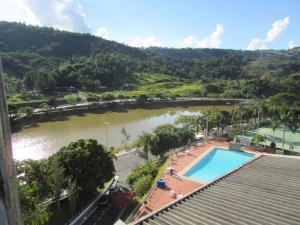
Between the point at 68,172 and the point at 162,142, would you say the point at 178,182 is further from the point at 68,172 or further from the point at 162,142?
the point at 162,142

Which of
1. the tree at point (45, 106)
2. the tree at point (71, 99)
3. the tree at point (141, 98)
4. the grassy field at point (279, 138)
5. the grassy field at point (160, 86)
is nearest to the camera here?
the grassy field at point (279, 138)

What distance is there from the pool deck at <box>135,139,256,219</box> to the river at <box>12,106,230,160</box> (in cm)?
988

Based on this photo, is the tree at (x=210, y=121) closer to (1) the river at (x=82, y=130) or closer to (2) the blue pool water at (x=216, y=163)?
(2) the blue pool water at (x=216, y=163)

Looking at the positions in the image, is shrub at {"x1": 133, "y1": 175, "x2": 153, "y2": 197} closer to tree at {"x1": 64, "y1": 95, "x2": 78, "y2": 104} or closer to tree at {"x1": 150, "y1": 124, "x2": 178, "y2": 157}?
tree at {"x1": 150, "y1": 124, "x2": 178, "y2": 157}

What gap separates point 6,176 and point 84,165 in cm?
1435

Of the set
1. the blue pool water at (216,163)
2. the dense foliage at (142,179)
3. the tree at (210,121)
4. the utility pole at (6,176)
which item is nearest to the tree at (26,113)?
the tree at (210,121)

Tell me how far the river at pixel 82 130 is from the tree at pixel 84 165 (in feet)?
39.0

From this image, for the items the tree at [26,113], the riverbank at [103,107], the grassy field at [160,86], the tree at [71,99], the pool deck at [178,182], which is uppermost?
the grassy field at [160,86]

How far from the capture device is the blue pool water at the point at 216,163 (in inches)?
808

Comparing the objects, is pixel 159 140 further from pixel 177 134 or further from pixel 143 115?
pixel 143 115

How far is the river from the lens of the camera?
33625 millimetres

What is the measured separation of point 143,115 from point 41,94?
25091mm

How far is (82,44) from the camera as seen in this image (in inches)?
4892

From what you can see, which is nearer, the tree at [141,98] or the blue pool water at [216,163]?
the blue pool water at [216,163]
